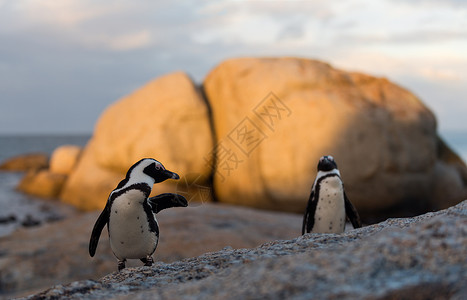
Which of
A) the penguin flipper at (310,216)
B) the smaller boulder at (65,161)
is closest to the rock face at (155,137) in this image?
the smaller boulder at (65,161)

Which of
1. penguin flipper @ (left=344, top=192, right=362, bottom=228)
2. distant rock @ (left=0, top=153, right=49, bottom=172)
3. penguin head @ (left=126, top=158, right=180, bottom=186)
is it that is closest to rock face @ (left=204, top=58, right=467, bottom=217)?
penguin flipper @ (left=344, top=192, right=362, bottom=228)

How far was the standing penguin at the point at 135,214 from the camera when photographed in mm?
2645

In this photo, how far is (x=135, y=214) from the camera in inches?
104

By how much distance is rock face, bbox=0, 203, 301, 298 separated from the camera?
196 inches

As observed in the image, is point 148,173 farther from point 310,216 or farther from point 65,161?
point 65,161

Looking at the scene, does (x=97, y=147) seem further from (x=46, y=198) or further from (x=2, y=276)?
(x=2, y=276)

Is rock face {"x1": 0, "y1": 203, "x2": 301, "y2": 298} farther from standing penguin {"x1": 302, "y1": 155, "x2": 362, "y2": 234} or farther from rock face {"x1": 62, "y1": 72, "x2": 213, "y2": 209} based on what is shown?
rock face {"x1": 62, "y1": 72, "x2": 213, "y2": 209}

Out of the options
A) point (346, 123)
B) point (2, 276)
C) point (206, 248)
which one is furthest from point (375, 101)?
point (2, 276)

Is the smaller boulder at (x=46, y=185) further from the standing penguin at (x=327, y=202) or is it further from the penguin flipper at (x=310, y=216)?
the standing penguin at (x=327, y=202)

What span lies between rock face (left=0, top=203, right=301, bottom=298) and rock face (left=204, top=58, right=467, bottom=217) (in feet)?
6.04

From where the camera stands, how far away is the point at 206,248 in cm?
541

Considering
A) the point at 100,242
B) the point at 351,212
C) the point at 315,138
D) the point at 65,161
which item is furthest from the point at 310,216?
the point at 65,161

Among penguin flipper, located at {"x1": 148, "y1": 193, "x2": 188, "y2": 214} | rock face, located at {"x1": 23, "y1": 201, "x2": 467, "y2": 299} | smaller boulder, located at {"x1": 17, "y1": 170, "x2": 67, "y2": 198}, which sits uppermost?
rock face, located at {"x1": 23, "y1": 201, "x2": 467, "y2": 299}

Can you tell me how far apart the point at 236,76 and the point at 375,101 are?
9.46ft
